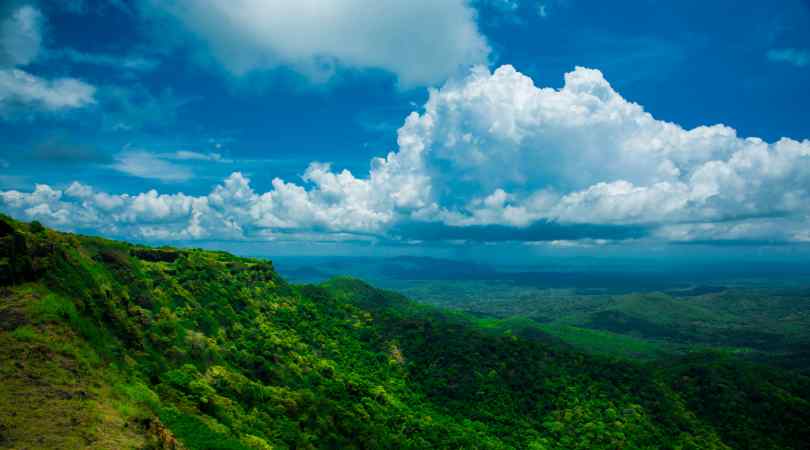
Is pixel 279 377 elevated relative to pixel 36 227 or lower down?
lower down

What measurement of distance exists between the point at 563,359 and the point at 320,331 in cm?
8689

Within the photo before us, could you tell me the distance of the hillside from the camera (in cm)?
2969

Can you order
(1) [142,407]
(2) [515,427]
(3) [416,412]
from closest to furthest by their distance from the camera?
(1) [142,407] < (3) [416,412] < (2) [515,427]

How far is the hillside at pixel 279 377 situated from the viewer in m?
29.7

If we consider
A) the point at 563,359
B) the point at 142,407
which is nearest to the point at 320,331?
the point at 563,359

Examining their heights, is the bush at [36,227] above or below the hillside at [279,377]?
above

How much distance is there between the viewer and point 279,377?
251ft

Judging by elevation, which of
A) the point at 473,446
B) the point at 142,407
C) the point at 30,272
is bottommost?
the point at 473,446

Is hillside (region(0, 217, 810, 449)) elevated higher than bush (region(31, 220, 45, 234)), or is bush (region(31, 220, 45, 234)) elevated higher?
bush (region(31, 220, 45, 234))

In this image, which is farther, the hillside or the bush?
the bush

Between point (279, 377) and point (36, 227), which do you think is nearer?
point (36, 227)

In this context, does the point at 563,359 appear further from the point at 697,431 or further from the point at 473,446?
the point at 473,446

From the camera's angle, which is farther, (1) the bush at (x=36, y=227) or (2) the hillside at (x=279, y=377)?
(1) the bush at (x=36, y=227)

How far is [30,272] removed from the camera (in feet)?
122
